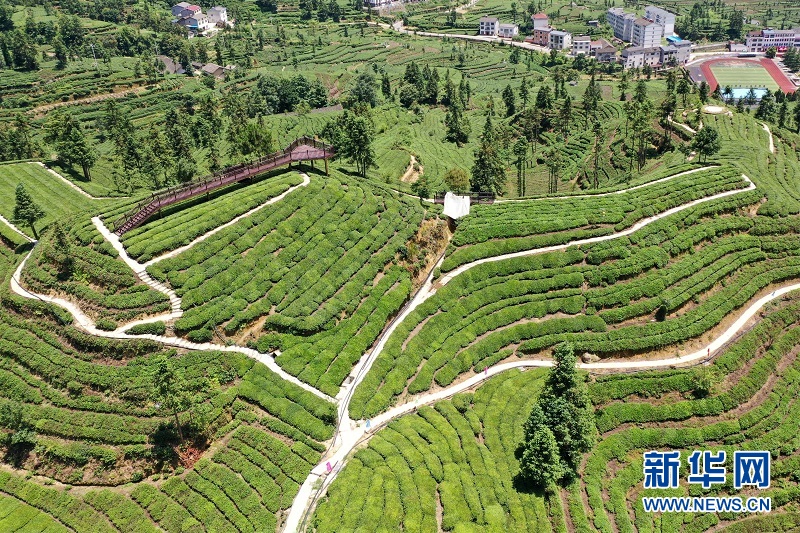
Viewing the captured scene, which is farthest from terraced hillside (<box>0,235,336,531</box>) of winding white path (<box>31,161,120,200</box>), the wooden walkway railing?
winding white path (<box>31,161,120,200</box>)

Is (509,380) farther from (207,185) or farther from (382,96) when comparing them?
(382,96)

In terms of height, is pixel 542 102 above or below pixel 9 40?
below

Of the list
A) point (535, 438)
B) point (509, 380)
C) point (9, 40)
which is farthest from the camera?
point (9, 40)

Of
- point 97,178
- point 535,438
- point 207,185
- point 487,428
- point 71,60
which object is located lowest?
point 487,428

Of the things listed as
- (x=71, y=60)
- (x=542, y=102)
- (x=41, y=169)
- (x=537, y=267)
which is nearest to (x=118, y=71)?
(x=71, y=60)

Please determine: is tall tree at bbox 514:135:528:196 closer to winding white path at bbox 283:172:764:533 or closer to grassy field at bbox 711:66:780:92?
winding white path at bbox 283:172:764:533

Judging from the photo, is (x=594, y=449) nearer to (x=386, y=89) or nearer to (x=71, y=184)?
(x=71, y=184)

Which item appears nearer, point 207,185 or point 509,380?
point 509,380
